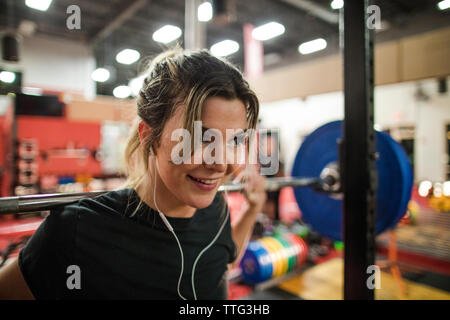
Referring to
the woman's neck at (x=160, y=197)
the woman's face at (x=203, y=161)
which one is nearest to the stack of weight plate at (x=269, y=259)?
the woman's neck at (x=160, y=197)

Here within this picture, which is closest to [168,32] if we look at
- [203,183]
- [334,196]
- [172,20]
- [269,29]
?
[269,29]

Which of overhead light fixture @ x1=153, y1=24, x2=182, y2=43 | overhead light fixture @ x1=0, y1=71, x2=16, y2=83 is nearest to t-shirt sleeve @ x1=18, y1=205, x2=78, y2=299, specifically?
overhead light fixture @ x1=0, y1=71, x2=16, y2=83

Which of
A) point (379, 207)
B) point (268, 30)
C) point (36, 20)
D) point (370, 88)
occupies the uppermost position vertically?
point (36, 20)

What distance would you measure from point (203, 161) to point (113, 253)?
395mm

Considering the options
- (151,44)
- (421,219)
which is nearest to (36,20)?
(151,44)

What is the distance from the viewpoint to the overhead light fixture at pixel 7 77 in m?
1.07

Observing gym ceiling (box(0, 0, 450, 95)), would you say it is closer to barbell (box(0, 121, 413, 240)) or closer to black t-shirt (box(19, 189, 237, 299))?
barbell (box(0, 121, 413, 240))

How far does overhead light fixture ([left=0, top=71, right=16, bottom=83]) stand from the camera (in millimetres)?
1069

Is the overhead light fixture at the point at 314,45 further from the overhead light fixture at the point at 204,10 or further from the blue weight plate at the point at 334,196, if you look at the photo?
the blue weight plate at the point at 334,196

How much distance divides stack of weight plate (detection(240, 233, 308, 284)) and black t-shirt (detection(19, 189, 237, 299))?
2.03 metres

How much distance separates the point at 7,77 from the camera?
112 centimetres
